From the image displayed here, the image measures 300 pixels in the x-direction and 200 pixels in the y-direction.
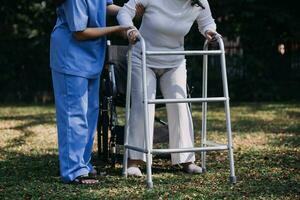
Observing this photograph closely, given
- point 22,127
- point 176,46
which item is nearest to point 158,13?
point 176,46

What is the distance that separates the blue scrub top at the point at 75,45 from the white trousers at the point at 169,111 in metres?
0.42

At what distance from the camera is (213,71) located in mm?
16906

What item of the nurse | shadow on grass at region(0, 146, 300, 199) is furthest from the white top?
shadow on grass at region(0, 146, 300, 199)

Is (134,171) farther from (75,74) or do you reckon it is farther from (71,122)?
(75,74)

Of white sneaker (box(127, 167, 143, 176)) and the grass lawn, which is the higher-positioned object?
white sneaker (box(127, 167, 143, 176))

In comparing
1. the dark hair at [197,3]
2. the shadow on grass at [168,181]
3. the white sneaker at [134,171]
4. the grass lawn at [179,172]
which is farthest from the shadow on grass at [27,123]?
the dark hair at [197,3]

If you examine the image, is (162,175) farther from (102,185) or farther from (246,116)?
(246,116)

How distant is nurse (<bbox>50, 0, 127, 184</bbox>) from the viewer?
17.0 ft

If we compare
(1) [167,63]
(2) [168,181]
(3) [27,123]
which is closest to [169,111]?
(1) [167,63]

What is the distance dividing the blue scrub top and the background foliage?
11.0m

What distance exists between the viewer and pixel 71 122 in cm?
523

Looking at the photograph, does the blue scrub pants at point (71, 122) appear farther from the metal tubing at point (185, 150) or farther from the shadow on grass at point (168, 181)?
the metal tubing at point (185, 150)

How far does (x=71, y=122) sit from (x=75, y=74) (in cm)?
37

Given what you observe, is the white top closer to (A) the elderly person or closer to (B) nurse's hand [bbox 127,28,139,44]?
(A) the elderly person
